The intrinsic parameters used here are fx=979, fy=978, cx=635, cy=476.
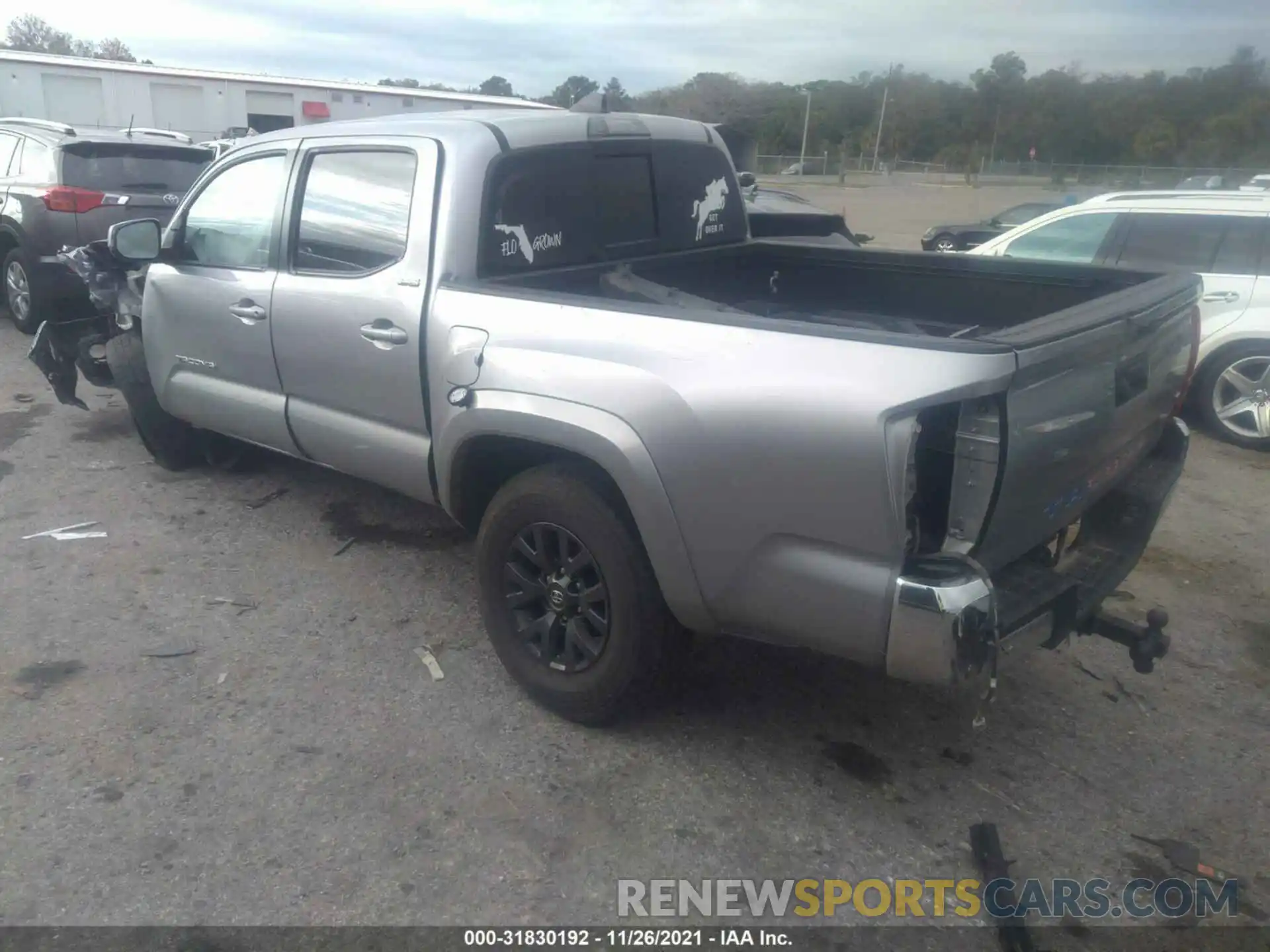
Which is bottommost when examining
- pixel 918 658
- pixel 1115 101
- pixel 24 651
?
pixel 24 651

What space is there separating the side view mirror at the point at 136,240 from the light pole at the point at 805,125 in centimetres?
2799

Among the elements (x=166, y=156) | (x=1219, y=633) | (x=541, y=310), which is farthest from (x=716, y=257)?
(x=166, y=156)

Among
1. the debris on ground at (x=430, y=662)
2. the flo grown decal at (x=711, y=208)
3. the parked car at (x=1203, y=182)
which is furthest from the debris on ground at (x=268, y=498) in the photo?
the parked car at (x=1203, y=182)

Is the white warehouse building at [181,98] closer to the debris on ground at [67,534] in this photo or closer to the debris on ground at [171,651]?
the debris on ground at [67,534]

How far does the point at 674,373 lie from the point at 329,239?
6.50 feet

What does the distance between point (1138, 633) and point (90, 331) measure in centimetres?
667

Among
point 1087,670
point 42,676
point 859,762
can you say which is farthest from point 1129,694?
point 42,676

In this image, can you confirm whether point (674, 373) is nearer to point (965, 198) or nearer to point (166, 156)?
point (166, 156)

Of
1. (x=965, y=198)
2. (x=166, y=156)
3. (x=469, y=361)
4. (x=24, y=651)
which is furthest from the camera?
(x=965, y=198)

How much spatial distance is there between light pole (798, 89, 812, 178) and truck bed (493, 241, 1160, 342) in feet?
91.0

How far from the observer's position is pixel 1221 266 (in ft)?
23.6

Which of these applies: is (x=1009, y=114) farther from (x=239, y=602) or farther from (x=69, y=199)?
(x=239, y=602)

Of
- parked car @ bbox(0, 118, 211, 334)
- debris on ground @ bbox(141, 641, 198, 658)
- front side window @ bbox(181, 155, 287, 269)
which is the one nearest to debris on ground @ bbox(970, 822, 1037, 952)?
debris on ground @ bbox(141, 641, 198, 658)

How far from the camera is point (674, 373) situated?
8.97 feet
